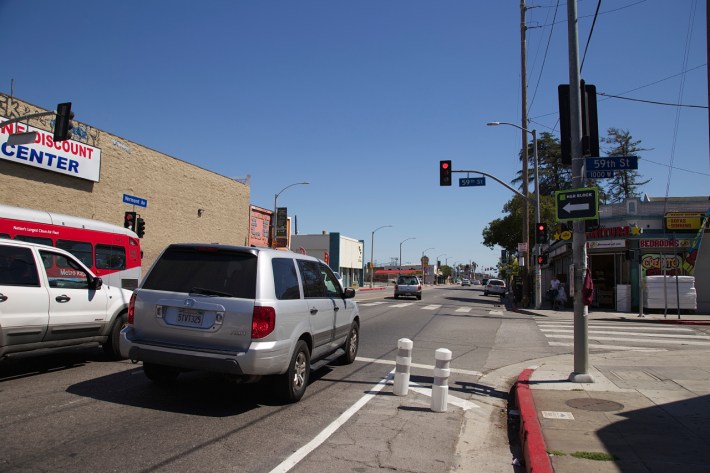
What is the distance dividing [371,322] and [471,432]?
11.6 metres

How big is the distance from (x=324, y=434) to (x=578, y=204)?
5.52 meters

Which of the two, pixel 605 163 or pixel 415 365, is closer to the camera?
pixel 605 163

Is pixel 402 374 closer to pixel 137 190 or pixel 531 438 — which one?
pixel 531 438

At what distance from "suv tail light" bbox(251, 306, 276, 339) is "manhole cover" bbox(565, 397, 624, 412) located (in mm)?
4035

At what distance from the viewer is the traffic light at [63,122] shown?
49.7ft

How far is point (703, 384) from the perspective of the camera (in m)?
7.70

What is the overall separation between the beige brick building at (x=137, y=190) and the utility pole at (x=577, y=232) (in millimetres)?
18984

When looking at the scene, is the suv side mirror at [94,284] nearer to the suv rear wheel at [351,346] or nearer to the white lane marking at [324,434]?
the suv rear wheel at [351,346]

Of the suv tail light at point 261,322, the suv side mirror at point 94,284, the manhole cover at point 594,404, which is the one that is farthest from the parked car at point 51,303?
the manhole cover at point 594,404

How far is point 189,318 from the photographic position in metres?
5.97

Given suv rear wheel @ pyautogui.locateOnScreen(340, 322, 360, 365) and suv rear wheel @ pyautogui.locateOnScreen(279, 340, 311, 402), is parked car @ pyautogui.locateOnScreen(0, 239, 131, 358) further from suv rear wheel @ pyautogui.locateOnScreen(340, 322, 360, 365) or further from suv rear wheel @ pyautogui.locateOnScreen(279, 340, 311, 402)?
suv rear wheel @ pyautogui.locateOnScreen(340, 322, 360, 365)

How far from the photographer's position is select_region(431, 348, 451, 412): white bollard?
21.1ft

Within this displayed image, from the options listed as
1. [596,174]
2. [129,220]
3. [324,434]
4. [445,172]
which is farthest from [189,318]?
[445,172]

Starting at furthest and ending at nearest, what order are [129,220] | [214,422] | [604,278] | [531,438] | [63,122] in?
[604,278], [129,220], [63,122], [214,422], [531,438]
